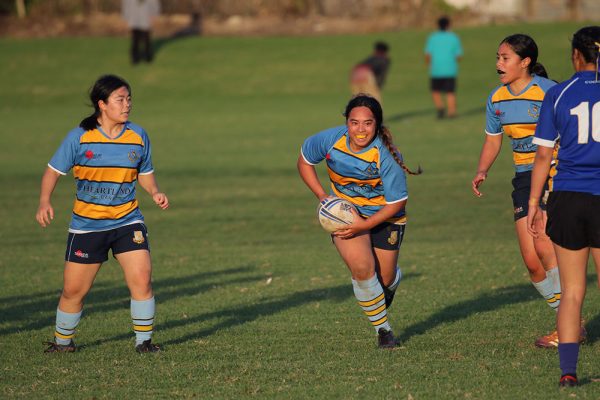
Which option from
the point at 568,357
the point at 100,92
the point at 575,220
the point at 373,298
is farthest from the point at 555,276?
the point at 100,92

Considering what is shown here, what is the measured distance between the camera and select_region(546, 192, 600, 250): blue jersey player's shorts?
5.91m

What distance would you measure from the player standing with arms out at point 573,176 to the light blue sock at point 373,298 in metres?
1.56

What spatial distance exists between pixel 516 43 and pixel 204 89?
2876cm

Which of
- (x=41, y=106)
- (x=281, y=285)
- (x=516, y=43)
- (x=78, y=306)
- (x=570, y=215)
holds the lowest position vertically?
(x=41, y=106)

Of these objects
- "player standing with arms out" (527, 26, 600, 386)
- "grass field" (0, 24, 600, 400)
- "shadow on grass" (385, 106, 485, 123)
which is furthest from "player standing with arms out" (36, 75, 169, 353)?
"shadow on grass" (385, 106, 485, 123)

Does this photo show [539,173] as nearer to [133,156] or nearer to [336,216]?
[336,216]

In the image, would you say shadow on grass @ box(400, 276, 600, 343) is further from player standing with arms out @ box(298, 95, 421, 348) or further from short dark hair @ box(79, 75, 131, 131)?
short dark hair @ box(79, 75, 131, 131)

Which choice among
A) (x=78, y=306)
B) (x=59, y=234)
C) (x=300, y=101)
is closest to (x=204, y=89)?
(x=300, y=101)

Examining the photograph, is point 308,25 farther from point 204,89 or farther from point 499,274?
point 499,274

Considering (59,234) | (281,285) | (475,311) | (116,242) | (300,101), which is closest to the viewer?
(116,242)

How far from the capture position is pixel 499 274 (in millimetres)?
10523

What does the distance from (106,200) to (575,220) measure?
3.25 meters

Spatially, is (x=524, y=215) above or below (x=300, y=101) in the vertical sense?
above

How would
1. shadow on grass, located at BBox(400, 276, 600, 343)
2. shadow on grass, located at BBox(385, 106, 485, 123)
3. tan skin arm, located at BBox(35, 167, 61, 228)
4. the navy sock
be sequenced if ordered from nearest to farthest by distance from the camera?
the navy sock → tan skin arm, located at BBox(35, 167, 61, 228) → shadow on grass, located at BBox(400, 276, 600, 343) → shadow on grass, located at BBox(385, 106, 485, 123)
